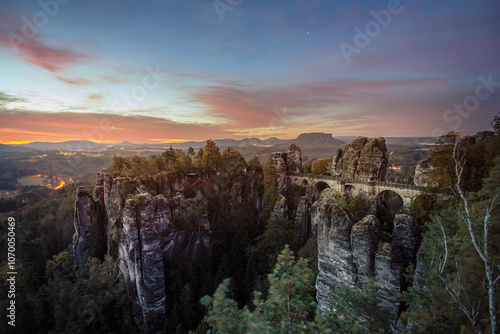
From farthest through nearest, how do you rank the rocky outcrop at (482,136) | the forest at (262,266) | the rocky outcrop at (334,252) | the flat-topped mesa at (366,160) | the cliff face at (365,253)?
the flat-topped mesa at (366,160) < the rocky outcrop at (482,136) < the rocky outcrop at (334,252) < the cliff face at (365,253) < the forest at (262,266)

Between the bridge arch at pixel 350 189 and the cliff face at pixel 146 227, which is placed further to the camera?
the bridge arch at pixel 350 189

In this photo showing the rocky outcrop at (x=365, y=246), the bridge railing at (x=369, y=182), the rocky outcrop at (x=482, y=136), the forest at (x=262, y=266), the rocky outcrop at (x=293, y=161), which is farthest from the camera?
the rocky outcrop at (x=293, y=161)

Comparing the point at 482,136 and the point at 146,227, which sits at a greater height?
the point at 482,136

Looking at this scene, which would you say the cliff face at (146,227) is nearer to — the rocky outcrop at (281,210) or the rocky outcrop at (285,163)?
the rocky outcrop at (285,163)

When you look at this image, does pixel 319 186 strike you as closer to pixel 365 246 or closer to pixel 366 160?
pixel 366 160

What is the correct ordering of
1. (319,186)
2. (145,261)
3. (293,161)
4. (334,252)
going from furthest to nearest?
(293,161) < (319,186) < (145,261) < (334,252)

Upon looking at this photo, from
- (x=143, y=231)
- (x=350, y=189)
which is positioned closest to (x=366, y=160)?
(x=350, y=189)

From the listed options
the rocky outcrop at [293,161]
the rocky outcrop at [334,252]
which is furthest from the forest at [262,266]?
the rocky outcrop at [293,161]

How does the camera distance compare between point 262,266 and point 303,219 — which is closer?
point 262,266
